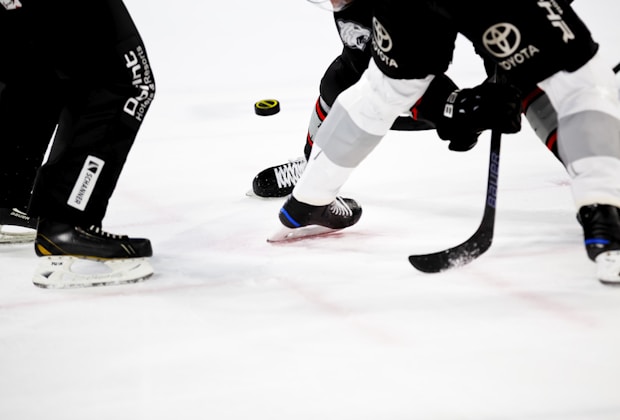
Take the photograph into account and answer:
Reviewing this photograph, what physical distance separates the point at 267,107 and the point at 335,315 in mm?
2348

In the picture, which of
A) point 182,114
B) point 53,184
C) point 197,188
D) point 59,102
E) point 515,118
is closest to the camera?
point 515,118

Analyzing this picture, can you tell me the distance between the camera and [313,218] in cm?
193

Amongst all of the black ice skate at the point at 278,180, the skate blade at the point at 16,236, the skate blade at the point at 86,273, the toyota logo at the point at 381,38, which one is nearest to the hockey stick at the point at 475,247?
the toyota logo at the point at 381,38

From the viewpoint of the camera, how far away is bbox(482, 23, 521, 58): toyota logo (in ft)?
4.71

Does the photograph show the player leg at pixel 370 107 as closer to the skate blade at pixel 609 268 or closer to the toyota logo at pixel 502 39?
the toyota logo at pixel 502 39

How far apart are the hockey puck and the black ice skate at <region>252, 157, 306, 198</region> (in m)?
1.25

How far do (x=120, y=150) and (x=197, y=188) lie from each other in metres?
0.86

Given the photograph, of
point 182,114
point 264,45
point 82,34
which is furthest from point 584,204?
point 264,45

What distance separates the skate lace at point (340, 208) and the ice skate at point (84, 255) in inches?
18.4

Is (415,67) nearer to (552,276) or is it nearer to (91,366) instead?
(552,276)

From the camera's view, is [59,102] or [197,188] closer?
[59,102]

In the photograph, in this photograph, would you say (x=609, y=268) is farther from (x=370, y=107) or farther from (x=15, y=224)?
(x=15, y=224)

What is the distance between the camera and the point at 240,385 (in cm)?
118

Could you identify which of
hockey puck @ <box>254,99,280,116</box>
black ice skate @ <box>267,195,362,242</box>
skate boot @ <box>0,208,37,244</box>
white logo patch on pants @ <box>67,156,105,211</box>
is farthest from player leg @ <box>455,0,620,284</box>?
hockey puck @ <box>254,99,280,116</box>
